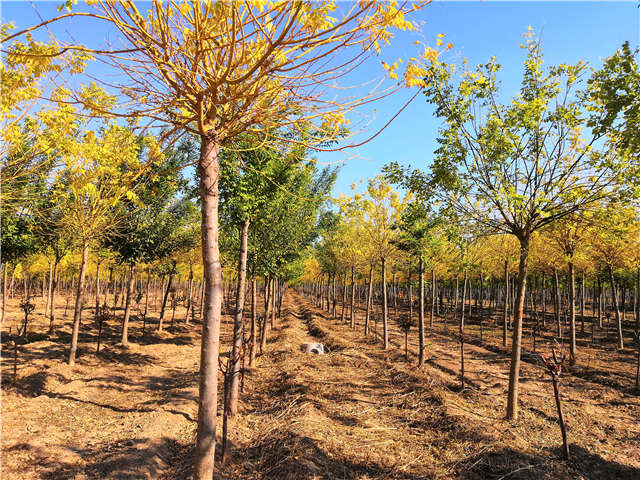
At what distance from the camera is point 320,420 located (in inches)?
282

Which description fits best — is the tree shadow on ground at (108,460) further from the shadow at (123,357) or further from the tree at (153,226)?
the tree at (153,226)

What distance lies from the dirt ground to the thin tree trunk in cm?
272

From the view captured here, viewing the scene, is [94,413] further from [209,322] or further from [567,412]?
[567,412]

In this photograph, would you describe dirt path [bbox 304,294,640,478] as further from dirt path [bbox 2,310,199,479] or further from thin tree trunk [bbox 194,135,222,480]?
dirt path [bbox 2,310,199,479]

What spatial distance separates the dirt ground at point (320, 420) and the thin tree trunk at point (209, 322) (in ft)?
8.91

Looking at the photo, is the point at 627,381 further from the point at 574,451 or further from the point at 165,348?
the point at 165,348

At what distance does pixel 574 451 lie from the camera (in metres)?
6.38

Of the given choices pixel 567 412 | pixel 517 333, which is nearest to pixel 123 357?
pixel 517 333

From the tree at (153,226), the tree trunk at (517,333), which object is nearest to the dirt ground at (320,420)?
the tree trunk at (517,333)

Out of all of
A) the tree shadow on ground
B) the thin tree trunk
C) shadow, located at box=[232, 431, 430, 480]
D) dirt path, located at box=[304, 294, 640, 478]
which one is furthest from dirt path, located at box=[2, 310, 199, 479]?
dirt path, located at box=[304, 294, 640, 478]

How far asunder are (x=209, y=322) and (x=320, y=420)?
5351mm

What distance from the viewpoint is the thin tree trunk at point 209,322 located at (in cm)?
282

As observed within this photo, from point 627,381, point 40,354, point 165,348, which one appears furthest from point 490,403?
point 40,354

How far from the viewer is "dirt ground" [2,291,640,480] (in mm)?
5457
